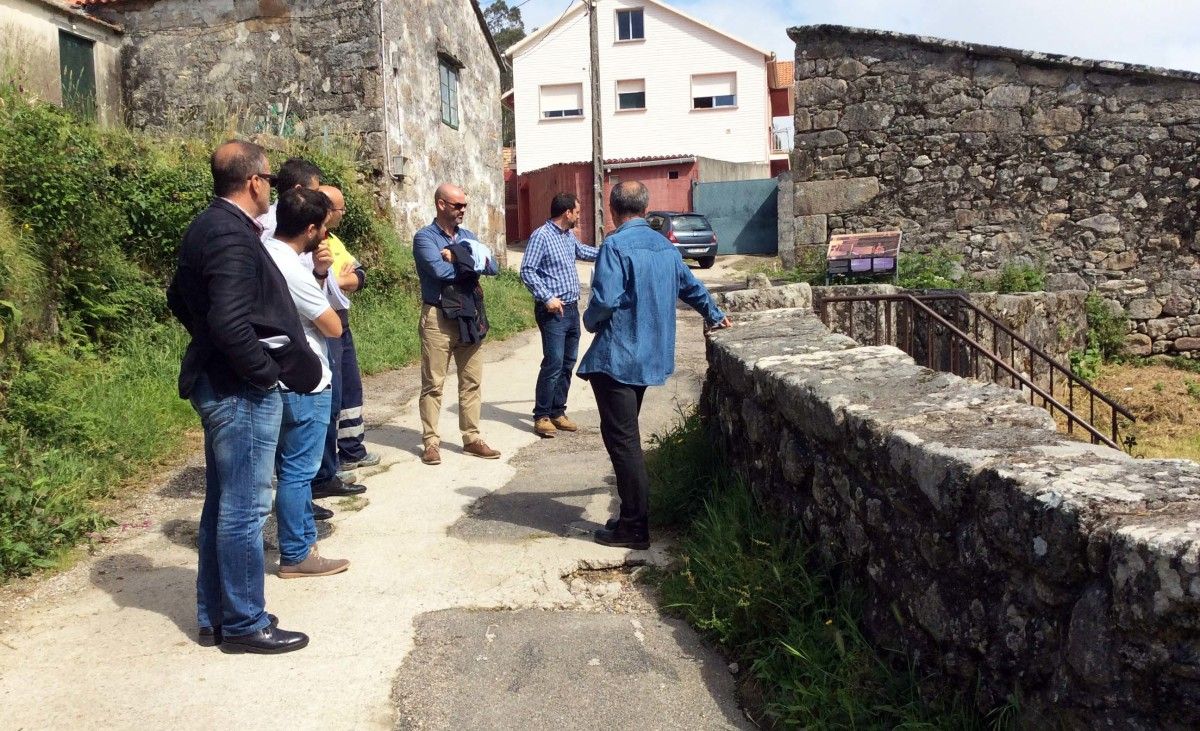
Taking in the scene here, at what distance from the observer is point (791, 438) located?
13.0 ft

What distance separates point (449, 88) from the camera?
1614 cm

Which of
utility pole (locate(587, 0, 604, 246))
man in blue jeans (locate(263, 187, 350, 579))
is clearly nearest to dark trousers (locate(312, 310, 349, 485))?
man in blue jeans (locate(263, 187, 350, 579))

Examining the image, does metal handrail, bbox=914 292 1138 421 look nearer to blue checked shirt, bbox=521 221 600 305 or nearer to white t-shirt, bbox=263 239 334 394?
blue checked shirt, bbox=521 221 600 305

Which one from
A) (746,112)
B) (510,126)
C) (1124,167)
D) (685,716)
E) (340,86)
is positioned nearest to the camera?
(685,716)

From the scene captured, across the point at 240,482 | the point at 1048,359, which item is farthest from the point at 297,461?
the point at 1048,359

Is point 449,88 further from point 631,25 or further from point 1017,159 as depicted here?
point 631,25

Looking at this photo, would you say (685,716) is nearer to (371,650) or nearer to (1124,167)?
(371,650)

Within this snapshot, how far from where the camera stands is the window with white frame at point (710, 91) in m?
32.0

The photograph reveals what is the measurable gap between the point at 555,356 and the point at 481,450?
91 cm

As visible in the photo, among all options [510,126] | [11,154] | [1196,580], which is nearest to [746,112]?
[510,126]

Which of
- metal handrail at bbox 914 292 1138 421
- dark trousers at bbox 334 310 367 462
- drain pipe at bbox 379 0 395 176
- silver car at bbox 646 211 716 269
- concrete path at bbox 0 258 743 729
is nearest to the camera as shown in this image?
concrete path at bbox 0 258 743 729

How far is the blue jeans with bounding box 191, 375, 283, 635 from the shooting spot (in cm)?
352

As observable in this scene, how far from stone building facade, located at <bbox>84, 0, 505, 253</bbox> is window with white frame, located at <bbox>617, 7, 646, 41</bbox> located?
1879cm

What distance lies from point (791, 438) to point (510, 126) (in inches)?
1808
